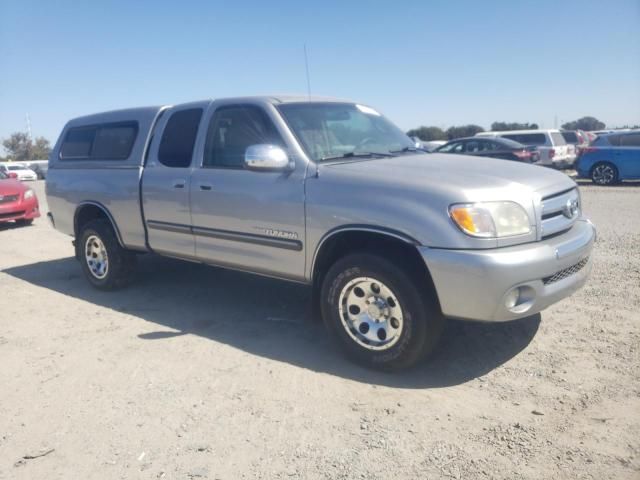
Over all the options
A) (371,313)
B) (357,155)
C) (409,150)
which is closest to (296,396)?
(371,313)

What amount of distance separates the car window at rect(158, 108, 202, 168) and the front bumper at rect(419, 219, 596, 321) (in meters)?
2.60

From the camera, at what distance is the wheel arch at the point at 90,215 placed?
19.5ft

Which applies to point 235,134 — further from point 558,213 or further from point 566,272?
point 566,272

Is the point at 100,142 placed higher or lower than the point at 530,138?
higher

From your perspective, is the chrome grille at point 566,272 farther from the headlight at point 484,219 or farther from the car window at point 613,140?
the car window at point 613,140

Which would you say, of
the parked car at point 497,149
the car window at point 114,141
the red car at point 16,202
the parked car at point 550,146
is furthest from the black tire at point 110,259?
the parked car at point 550,146

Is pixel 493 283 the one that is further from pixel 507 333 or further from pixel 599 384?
pixel 507 333

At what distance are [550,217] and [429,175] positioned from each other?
874 millimetres

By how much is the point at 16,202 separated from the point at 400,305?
34.2 feet

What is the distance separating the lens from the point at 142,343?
4641 millimetres

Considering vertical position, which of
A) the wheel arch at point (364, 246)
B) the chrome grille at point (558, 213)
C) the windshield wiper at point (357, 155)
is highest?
the windshield wiper at point (357, 155)

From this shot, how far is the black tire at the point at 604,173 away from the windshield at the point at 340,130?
12.3m

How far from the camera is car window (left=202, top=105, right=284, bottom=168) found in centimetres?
456

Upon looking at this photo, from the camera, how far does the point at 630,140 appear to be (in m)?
15.0
